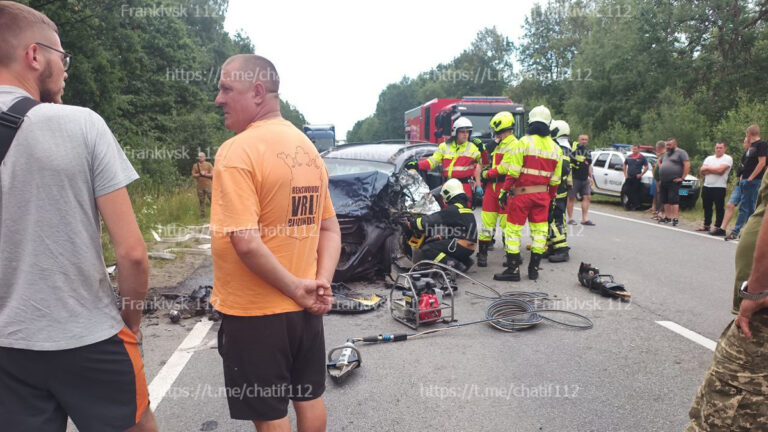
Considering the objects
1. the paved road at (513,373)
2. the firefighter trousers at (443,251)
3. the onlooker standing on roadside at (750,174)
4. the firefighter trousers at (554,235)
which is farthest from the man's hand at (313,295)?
the onlooker standing on roadside at (750,174)

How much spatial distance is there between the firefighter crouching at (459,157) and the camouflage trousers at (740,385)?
240 inches

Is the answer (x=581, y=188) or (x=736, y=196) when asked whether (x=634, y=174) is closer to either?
(x=581, y=188)

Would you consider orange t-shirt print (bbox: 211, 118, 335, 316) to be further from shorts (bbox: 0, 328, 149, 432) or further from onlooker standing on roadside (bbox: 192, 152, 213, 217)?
onlooker standing on roadside (bbox: 192, 152, 213, 217)

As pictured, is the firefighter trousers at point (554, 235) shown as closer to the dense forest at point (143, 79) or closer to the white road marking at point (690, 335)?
the white road marking at point (690, 335)

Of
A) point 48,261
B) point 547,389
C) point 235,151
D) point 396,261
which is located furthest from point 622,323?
point 48,261

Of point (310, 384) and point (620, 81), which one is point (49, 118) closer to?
point (310, 384)

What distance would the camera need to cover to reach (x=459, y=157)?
8141mm

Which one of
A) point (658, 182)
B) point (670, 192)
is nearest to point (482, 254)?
point (670, 192)

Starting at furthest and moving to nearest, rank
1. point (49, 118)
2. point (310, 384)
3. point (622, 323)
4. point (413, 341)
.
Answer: point (622, 323)
point (413, 341)
point (310, 384)
point (49, 118)

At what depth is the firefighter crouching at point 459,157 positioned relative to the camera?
8117mm

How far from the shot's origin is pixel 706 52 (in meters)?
24.8

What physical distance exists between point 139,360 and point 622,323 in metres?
4.36

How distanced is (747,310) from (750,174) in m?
9.12

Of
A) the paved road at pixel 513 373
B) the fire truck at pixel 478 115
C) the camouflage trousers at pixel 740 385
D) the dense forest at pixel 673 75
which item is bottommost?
the paved road at pixel 513 373
